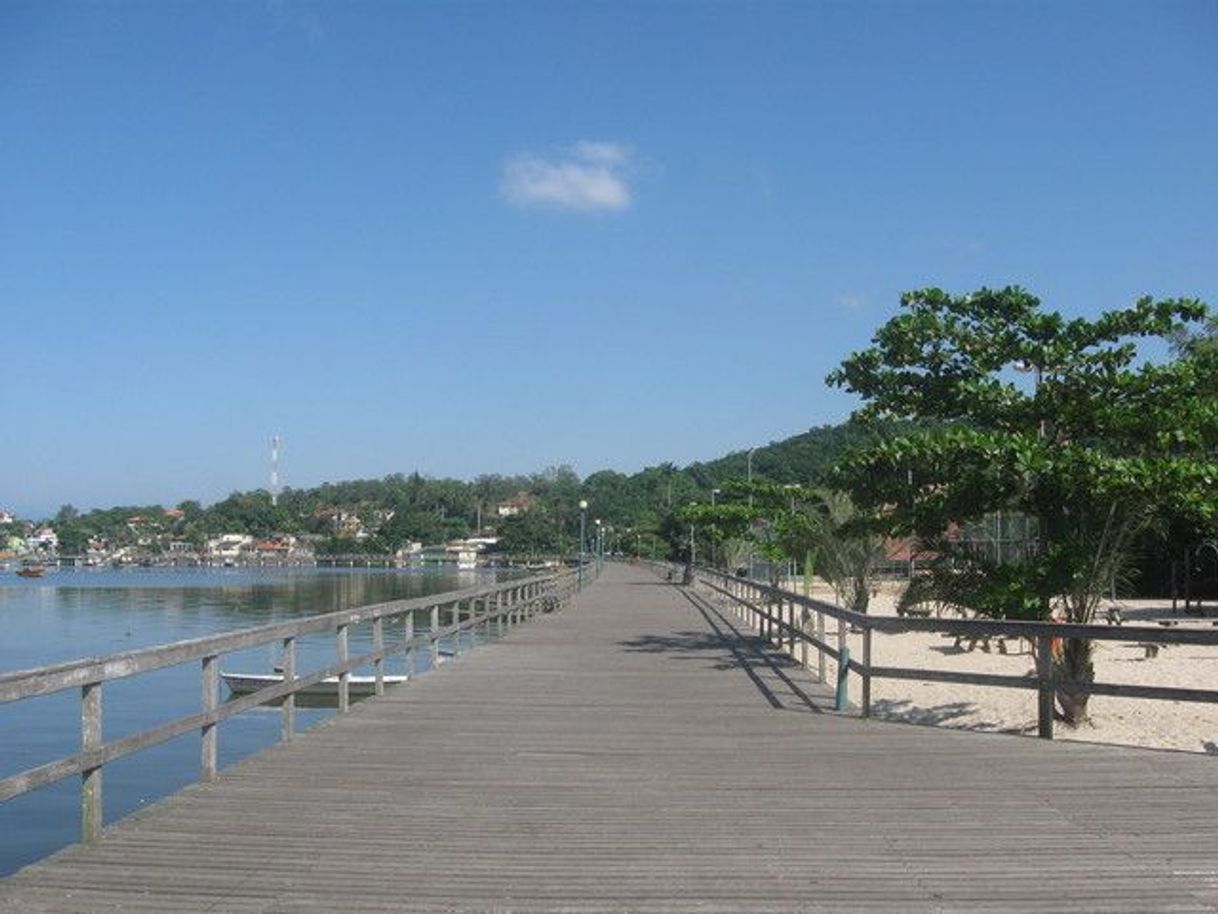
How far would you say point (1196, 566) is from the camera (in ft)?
162

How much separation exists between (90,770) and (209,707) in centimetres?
161

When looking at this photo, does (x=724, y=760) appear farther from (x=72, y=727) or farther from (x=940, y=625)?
(x=72, y=727)

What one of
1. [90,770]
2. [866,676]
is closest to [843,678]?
[866,676]

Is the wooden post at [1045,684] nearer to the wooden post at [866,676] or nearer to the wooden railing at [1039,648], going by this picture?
the wooden railing at [1039,648]

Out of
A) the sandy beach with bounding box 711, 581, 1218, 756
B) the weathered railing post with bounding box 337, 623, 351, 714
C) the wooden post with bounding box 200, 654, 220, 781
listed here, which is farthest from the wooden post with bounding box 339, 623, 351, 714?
the sandy beach with bounding box 711, 581, 1218, 756

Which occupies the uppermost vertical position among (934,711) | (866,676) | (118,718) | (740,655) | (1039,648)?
(1039,648)

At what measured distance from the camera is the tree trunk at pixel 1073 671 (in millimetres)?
15102

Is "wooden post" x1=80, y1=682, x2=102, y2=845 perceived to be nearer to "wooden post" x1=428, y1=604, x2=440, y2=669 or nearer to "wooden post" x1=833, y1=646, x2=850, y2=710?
"wooden post" x1=833, y1=646, x2=850, y2=710

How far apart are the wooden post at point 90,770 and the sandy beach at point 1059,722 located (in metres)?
7.40

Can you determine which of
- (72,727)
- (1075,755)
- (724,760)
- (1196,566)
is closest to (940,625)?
(1075,755)

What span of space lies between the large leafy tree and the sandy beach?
4.59 ft

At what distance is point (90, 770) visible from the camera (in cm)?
667

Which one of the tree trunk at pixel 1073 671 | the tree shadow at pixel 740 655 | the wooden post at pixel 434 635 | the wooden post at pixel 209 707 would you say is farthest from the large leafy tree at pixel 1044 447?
the wooden post at pixel 209 707

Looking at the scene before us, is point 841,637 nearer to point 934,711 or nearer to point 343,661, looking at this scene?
point 343,661
